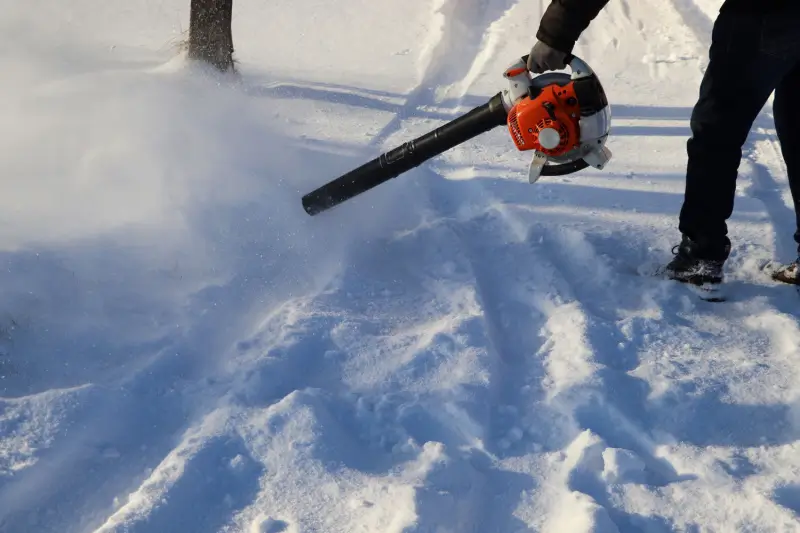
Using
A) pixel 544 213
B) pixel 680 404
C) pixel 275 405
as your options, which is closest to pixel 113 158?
pixel 275 405

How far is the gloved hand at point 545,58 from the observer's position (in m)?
2.48

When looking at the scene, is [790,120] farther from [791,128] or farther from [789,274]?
[789,274]

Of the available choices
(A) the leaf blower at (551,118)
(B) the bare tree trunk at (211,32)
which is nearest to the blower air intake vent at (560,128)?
(A) the leaf blower at (551,118)

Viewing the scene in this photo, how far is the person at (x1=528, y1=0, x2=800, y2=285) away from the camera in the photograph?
2426mm

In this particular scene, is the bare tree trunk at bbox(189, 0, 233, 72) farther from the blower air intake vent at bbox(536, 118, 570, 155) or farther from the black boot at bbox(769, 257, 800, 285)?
the black boot at bbox(769, 257, 800, 285)

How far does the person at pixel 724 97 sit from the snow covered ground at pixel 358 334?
211 millimetres

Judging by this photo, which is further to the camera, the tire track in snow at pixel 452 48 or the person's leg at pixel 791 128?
the tire track in snow at pixel 452 48

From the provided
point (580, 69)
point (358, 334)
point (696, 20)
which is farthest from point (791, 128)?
point (696, 20)

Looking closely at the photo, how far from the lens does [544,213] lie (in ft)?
11.1

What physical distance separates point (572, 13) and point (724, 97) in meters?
0.61

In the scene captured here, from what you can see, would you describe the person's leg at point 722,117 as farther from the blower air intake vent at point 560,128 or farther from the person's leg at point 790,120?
the blower air intake vent at point 560,128

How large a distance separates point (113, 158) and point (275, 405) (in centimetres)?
166

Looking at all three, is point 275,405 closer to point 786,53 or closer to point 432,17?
point 786,53

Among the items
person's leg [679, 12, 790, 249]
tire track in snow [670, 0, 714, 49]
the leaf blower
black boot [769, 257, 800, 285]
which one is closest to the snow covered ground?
black boot [769, 257, 800, 285]
